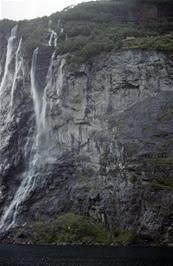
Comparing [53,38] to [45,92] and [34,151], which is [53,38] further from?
[34,151]

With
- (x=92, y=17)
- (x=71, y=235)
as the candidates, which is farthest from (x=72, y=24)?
(x=71, y=235)

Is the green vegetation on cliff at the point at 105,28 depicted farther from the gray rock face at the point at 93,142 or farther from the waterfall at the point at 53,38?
the gray rock face at the point at 93,142

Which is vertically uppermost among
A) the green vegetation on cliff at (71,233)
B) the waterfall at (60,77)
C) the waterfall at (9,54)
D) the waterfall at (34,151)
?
the waterfall at (9,54)

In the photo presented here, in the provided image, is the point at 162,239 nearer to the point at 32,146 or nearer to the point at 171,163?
the point at 171,163

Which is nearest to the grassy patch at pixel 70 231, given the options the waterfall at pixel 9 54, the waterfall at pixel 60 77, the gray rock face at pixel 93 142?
the gray rock face at pixel 93 142

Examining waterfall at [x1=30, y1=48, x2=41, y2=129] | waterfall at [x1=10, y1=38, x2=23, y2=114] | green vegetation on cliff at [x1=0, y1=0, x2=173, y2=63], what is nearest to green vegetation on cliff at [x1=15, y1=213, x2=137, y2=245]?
waterfall at [x1=30, y1=48, x2=41, y2=129]
